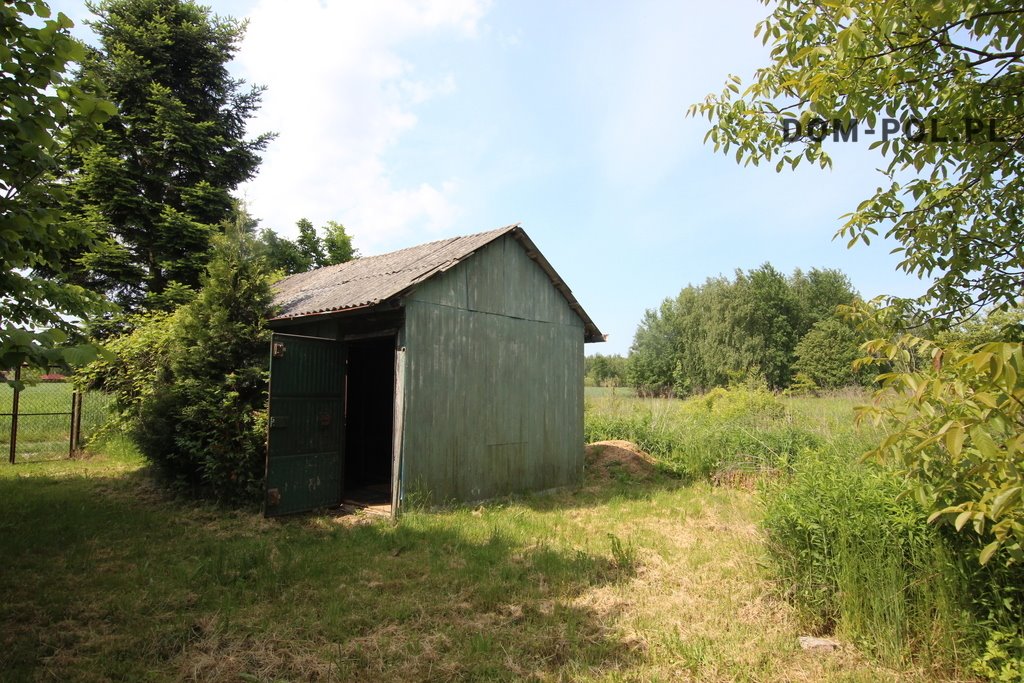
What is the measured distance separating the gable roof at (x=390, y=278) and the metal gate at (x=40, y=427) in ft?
20.6

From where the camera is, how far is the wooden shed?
823 centimetres

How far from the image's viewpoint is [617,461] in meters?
13.1

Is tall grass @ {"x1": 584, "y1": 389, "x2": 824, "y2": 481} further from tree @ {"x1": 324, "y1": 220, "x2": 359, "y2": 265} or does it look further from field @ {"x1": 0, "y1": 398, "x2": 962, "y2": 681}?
tree @ {"x1": 324, "y1": 220, "x2": 359, "y2": 265}

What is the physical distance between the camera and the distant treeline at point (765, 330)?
45.6m

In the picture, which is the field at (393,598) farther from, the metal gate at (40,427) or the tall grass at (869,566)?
the metal gate at (40,427)

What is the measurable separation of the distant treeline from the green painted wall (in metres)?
37.4

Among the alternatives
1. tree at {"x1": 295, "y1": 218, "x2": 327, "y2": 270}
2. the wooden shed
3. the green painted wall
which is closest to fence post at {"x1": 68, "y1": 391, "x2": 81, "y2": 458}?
the wooden shed

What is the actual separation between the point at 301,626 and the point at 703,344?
172ft

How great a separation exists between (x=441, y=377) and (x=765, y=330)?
48711 millimetres

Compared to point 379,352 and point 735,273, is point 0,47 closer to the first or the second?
point 379,352

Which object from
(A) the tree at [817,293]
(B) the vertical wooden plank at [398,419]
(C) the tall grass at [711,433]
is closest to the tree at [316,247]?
(C) the tall grass at [711,433]

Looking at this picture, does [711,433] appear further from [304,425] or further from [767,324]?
[767,324]

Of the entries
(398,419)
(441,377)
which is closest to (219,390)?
(398,419)

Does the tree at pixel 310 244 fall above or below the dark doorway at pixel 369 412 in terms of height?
above
